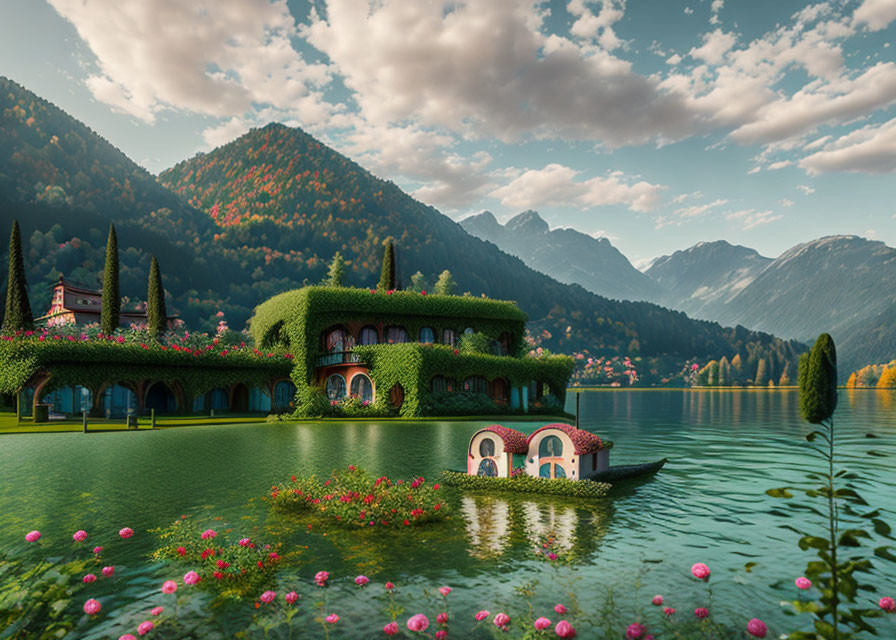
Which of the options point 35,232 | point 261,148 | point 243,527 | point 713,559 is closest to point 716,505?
point 713,559

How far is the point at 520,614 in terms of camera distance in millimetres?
8352

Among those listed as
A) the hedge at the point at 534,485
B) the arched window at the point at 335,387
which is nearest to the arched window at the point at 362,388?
the arched window at the point at 335,387

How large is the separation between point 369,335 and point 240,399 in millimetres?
13068

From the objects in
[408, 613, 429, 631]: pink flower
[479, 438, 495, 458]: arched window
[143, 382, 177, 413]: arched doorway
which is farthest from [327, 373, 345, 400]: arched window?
[408, 613, 429, 631]: pink flower

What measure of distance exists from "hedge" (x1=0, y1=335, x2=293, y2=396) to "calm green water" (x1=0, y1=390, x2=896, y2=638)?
934 cm

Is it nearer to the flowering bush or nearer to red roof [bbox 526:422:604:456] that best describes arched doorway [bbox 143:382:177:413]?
the flowering bush

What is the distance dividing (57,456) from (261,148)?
178 m

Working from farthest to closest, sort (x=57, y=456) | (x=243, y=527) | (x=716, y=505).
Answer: (x=57, y=456) < (x=716, y=505) < (x=243, y=527)

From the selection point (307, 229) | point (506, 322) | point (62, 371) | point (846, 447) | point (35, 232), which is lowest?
point (846, 447)

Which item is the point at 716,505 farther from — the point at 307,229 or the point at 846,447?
the point at 307,229

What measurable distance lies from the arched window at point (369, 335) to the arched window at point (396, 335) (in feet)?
3.49

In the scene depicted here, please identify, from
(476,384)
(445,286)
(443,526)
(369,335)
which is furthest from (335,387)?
(443,526)

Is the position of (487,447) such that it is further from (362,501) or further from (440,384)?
(440,384)

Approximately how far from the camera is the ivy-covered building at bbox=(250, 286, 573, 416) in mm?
44531
